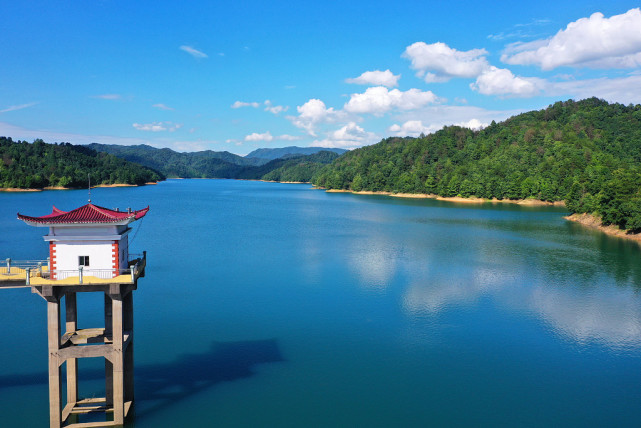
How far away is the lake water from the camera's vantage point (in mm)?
17391

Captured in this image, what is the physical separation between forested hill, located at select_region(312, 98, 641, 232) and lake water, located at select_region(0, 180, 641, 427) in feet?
116

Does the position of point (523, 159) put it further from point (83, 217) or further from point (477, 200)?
point (83, 217)

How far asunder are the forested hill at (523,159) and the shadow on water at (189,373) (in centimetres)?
5577

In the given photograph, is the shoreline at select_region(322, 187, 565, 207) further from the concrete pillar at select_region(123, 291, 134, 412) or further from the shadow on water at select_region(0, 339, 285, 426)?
the concrete pillar at select_region(123, 291, 134, 412)

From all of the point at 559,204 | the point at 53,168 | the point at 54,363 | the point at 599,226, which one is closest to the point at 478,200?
the point at 559,204

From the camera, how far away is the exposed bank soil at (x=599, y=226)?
5404 centimetres

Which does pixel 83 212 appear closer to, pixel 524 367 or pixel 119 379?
pixel 119 379

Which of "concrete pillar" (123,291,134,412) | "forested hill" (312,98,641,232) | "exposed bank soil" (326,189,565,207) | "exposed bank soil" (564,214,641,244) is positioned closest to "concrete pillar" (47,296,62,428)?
"concrete pillar" (123,291,134,412)

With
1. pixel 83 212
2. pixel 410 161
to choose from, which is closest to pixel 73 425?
pixel 83 212

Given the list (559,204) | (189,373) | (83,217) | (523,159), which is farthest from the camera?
(523,159)

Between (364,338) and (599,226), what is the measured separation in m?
53.2

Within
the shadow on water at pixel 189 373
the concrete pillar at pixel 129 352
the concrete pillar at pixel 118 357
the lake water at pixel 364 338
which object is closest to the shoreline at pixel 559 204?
the lake water at pixel 364 338

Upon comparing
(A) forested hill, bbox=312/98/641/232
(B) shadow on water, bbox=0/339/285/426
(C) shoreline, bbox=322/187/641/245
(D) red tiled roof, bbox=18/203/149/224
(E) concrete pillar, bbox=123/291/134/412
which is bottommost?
(B) shadow on water, bbox=0/339/285/426

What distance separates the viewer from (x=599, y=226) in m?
62.6
